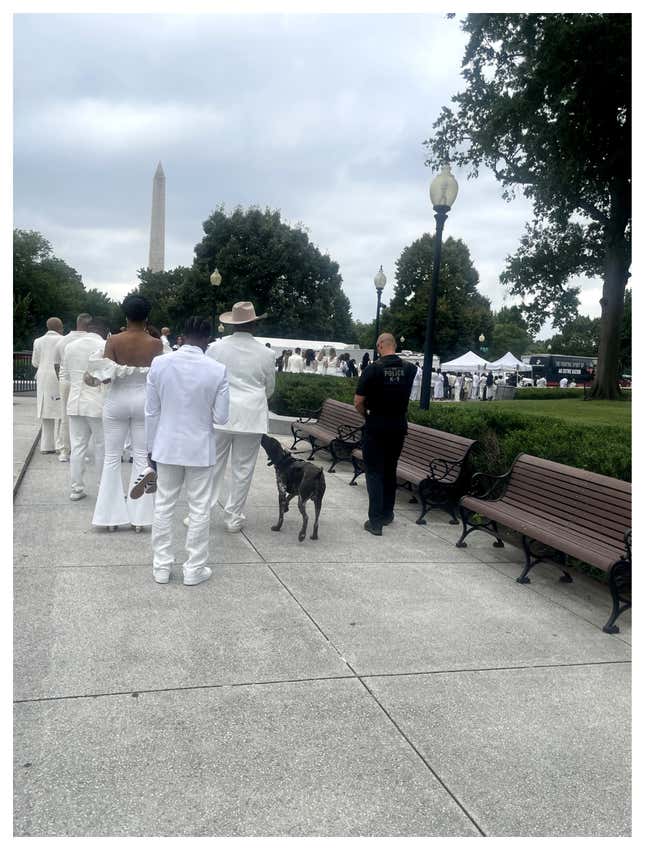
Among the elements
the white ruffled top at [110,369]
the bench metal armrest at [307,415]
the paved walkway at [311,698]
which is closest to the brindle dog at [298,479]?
the paved walkway at [311,698]

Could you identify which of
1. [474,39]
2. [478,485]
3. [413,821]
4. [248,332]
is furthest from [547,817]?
[474,39]

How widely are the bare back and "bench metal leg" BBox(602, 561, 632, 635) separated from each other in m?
3.92

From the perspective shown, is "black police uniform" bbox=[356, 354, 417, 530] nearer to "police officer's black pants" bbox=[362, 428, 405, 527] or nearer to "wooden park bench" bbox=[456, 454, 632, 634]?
"police officer's black pants" bbox=[362, 428, 405, 527]

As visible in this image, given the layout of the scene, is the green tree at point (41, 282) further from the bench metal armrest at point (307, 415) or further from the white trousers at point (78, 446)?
the white trousers at point (78, 446)

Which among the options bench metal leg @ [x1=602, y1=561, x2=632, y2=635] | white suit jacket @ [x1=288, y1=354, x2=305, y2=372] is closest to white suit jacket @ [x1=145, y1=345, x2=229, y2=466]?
bench metal leg @ [x1=602, y1=561, x2=632, y2=635]

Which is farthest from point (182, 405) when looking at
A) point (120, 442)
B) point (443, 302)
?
point (443, 302)

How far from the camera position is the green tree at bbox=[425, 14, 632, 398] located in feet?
68.2

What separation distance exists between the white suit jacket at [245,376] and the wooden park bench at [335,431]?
355 centimetres

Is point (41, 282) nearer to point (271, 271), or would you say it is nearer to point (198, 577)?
point (271, 271)

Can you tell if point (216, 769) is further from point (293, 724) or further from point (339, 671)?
point (339, 671)

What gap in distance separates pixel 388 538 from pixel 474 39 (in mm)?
23930

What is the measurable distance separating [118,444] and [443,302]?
64766mm

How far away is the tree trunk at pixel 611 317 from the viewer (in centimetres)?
2947

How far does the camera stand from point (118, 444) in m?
6.16
